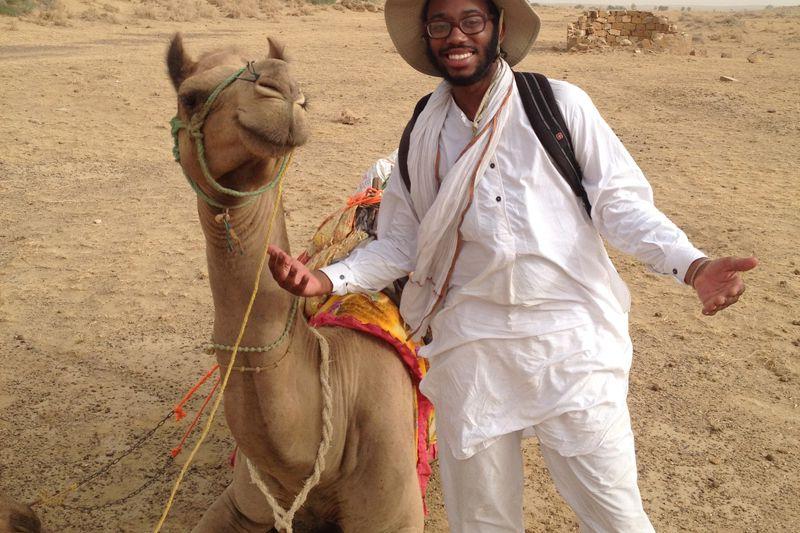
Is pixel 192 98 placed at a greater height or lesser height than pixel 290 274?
greater

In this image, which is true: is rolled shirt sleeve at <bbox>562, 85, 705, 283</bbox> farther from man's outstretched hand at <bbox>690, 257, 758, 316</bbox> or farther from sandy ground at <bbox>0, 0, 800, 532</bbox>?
sandy ground at <bbox>0, 0, 800, 532</bbox>

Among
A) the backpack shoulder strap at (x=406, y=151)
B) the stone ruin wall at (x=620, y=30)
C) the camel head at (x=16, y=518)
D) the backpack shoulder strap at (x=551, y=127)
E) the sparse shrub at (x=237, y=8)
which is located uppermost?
the backpack shoulder strap at (x=551, y=127)

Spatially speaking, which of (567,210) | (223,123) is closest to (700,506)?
(567,210)

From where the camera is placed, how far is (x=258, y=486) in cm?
296

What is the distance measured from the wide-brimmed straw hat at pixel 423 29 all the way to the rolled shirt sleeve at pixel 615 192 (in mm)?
414

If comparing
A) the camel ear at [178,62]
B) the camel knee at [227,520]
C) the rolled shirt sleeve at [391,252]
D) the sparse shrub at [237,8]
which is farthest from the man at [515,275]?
the sparse shrub at [237,8]

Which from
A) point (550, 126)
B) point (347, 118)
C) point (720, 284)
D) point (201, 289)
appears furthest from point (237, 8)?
point (720, 284)

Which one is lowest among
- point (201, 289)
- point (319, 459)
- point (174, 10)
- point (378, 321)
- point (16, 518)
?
point (201, 289)

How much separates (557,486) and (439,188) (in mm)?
1132

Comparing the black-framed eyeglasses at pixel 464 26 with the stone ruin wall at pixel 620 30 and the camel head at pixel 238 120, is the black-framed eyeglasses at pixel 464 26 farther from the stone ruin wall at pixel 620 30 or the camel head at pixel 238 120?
the stone ruin wall at pixel 620 30

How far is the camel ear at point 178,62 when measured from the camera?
247 cm

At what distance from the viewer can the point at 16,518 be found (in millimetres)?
3383

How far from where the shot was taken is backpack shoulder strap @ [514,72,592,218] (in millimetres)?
2545

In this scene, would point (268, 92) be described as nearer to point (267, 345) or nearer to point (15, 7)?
point (267, 345)
